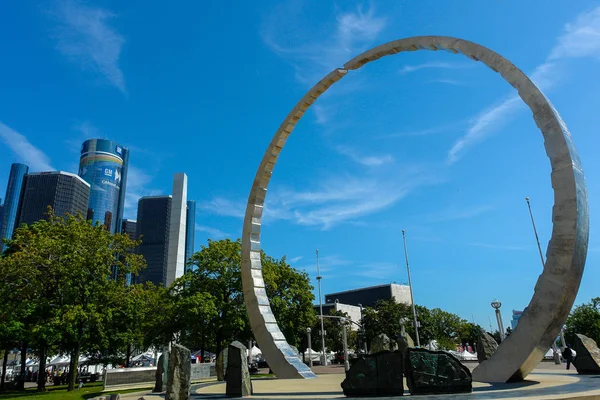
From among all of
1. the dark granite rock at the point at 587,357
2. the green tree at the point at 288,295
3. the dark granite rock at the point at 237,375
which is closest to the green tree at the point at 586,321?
the green tree at the point at 288,295

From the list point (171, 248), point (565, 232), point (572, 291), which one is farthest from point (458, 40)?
point (171, 248)

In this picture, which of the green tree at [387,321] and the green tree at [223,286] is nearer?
the green tree at [223,286]

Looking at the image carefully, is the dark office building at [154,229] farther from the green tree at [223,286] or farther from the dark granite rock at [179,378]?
the dark granite rock at [179,378]

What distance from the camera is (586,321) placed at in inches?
2055

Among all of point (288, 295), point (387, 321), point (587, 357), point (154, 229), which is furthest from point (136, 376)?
point (154, 229)

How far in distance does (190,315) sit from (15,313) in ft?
33.1

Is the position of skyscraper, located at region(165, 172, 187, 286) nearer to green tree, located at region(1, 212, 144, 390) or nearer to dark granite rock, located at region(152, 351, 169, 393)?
green tree, located at region(1, 212, 144, 390)

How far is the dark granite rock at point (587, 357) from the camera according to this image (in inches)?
508

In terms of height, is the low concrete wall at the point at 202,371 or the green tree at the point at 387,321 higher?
the green tree at the point at 387,321

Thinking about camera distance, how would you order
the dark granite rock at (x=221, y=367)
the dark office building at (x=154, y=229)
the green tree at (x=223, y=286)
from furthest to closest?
the dark office building at (x=154, y=229) < the green tree at (x=223, y=286) < the dark granite rock at (x=221, y=367)

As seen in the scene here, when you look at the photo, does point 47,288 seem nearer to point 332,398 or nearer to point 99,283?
point 99,283

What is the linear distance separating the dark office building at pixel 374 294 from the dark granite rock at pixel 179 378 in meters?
121

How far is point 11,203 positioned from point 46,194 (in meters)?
45.6

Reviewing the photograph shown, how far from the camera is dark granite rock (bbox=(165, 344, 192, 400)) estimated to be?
10.3m
